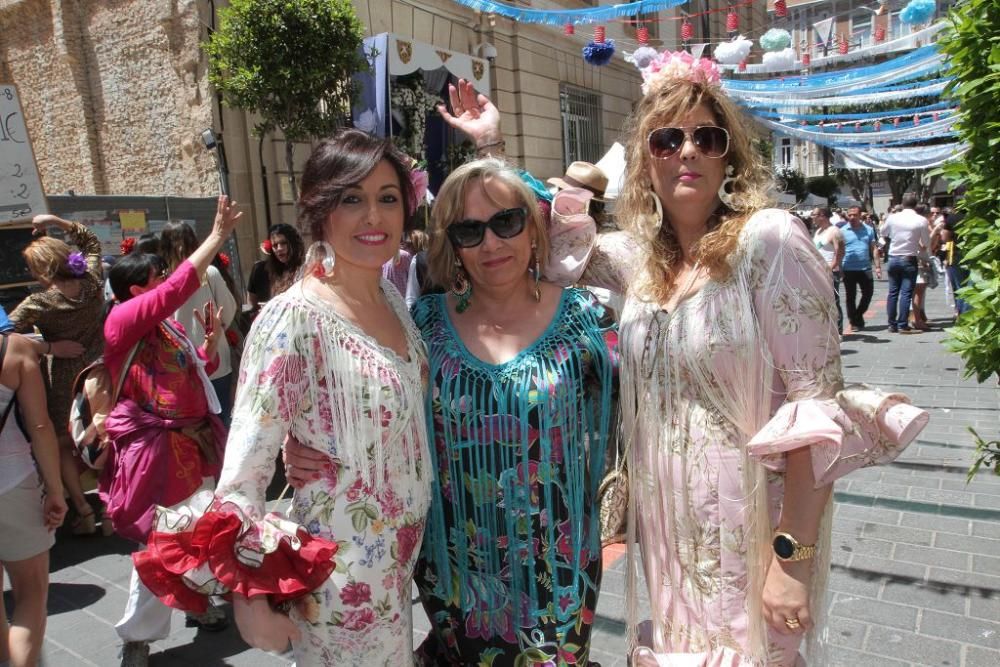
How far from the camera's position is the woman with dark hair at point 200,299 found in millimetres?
4098

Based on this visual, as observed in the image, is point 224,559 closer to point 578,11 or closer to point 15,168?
point 15,168

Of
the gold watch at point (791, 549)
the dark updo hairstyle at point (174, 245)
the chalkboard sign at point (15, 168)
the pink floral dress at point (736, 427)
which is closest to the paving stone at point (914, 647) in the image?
the pink floral dress at point (736, 427)

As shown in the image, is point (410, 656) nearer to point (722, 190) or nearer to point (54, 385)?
point (722, 190)

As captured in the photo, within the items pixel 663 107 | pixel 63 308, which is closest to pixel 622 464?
pixel 663 107

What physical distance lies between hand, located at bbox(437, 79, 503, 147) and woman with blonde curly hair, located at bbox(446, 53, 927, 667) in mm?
770

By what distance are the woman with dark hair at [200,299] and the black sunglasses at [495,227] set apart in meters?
2.29

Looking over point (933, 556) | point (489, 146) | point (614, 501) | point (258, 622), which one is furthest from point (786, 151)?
point (258, 622)

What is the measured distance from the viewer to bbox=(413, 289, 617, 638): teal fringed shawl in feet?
6.03

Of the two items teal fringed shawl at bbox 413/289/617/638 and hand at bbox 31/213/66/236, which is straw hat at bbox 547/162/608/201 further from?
hand at bbox 31/213/66/236

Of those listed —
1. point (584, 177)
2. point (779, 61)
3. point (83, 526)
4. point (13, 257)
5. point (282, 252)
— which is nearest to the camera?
point (584, 177)

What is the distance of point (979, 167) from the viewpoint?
2549 mm

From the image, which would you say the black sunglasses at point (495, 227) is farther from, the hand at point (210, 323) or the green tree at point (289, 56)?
the green tree at point (289, 56)

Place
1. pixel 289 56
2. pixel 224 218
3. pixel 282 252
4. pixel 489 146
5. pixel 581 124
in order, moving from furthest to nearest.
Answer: pixel 581 124 → pixel 289 56 → pixel 282 252 → pixel 224 218 → pixel 489 146

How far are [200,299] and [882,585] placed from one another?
408 centimetres
